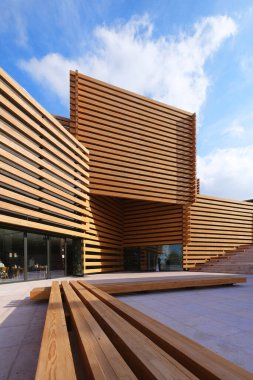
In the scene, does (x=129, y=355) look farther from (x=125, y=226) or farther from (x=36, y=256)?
(x=125, y=226)

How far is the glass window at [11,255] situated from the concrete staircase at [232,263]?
12.4 meters

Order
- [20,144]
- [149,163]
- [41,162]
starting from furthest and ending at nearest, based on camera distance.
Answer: [149,163], [41,162], [20,144]

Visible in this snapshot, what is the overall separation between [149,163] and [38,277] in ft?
31.7

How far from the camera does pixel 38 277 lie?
13.2 metres

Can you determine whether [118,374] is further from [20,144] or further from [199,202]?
[199,202]

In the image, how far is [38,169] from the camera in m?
12.1

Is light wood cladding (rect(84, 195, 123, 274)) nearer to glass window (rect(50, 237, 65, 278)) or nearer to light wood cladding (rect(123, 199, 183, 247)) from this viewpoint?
light wood cladding (rect(123, 199, 183, 247))

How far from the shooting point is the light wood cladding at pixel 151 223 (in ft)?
66.8

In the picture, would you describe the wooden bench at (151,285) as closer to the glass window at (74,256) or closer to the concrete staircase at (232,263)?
the glass window at (74,256)

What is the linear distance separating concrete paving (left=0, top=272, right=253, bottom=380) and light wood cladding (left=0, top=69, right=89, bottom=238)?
426 centimetres

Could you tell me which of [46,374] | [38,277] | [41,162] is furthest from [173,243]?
[46,374]

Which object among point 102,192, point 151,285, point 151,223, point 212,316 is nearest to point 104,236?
point 102,192

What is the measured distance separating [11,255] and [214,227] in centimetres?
1554

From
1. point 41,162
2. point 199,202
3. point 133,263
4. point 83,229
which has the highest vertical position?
point 41,162
